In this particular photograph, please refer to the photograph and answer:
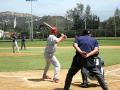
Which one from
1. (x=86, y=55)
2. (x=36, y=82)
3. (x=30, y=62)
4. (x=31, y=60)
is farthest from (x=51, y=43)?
(x=31, y=60)

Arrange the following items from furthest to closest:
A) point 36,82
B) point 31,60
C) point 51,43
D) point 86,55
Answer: point 31,60 < point 36,82 < point 51,43 < point 86,55

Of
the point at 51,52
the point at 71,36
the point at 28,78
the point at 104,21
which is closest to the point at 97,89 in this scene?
the point at 51,52

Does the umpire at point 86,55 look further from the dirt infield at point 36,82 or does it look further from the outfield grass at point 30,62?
the outfield grass at point 30,62

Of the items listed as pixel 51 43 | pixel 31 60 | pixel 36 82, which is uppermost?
pixel 51 43

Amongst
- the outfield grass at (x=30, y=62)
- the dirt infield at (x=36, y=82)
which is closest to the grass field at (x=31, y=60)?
the outfield grass at (x=30, y=62)

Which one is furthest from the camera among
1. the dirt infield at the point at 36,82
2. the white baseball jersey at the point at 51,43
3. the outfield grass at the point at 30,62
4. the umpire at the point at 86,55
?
the outfield grass at the point at 30,62

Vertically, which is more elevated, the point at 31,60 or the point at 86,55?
the point at 86,55

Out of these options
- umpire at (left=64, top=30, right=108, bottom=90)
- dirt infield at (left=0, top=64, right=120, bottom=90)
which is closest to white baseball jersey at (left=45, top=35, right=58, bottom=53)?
dirt infield at (left=0, top=64, right=120, bottom=90)

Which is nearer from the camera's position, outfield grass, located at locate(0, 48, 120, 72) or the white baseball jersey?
the white baseball jersey

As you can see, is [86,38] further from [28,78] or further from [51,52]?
[28,78]

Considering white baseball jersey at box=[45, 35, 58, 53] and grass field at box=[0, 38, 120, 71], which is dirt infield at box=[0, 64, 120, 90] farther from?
grass field at box=[0, 38, 120, 71]

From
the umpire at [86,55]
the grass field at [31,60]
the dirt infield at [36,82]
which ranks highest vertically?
the umpire at [86,55]

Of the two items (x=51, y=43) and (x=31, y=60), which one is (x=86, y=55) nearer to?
(x=51, y=43)

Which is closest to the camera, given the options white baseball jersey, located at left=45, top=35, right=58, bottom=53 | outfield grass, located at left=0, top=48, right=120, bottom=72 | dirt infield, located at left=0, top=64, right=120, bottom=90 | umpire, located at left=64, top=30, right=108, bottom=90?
umpire, located at left=64, top=30, right=108, bottom=90
